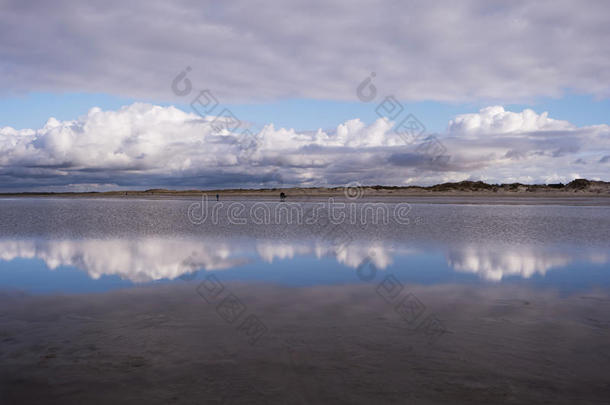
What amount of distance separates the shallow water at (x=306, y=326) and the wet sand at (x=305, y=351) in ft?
0.12

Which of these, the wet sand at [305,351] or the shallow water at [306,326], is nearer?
the wet sand at [305,351]

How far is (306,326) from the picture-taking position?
8531mm

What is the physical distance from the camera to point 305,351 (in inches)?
282

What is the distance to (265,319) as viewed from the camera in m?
9.10

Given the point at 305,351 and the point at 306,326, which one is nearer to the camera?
the point at 305,351

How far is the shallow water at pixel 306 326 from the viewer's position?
5.91 meters

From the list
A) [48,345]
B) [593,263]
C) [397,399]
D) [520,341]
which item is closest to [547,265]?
[593,263]

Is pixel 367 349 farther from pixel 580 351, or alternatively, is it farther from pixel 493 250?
pixel 493 250

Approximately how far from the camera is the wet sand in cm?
573

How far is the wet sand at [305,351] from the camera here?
226 inches

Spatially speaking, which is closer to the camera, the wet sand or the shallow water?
the wet sand

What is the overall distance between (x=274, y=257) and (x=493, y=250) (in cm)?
973

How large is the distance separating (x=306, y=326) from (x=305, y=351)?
4.51 ft

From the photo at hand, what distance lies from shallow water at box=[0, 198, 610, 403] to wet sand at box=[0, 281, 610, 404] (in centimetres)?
4
